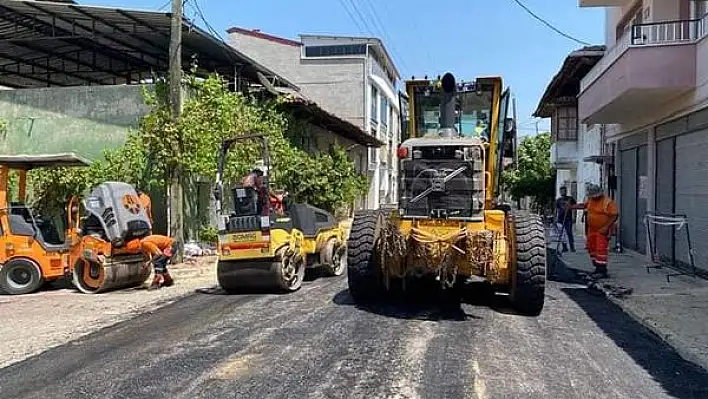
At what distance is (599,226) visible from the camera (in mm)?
13180

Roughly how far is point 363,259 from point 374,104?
30338 millimetres

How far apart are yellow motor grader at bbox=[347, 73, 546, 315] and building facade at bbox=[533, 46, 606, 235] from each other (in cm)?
1203

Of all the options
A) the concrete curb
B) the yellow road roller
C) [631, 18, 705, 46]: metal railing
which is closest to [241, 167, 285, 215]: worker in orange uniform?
the yellow road roller

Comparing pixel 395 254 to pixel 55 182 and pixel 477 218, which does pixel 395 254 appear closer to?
pixel 477 218

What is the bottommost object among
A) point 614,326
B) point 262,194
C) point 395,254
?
point 614,326

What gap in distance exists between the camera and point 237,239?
10.9 meters

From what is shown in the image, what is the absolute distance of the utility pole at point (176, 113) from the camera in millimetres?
14812

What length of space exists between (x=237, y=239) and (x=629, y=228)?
38.1 ft

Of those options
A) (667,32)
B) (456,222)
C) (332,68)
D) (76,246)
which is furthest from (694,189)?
(332,68)

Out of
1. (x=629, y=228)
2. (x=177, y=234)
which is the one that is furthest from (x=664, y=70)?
(x=177, y=234)

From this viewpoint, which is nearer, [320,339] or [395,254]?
[320,339]

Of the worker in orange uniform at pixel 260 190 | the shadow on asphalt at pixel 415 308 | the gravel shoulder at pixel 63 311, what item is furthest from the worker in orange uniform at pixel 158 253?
the shadow on asphalt at pixel 415 308

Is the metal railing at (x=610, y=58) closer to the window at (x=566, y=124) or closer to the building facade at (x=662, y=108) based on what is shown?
the building facade at (x=662, y=108)

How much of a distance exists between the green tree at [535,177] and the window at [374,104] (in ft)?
27.7
